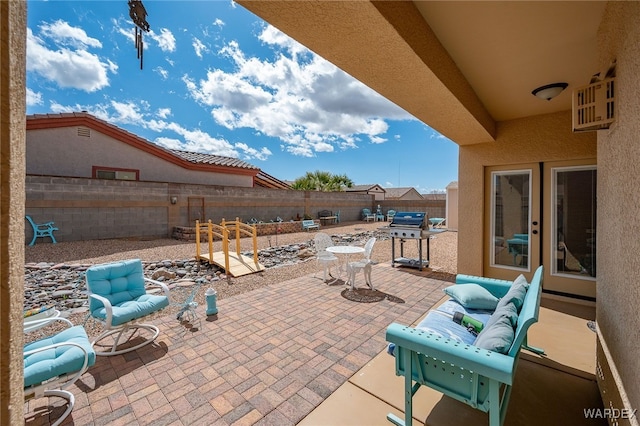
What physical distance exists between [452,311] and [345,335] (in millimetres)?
1327

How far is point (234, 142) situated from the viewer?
35000 millimetres

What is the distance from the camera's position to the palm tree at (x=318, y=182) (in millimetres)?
23312

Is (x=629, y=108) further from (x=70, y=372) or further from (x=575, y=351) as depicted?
(x=70, y=372)

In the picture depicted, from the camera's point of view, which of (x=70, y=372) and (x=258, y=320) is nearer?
(x=70, y=372)

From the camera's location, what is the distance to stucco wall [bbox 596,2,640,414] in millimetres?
1581

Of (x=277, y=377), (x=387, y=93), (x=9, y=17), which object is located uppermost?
(x=387, y=93)

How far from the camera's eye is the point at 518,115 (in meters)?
4.98

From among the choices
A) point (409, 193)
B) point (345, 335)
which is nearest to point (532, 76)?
point (345, 335)

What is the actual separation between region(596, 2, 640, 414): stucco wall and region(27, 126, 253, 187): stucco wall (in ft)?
50.4

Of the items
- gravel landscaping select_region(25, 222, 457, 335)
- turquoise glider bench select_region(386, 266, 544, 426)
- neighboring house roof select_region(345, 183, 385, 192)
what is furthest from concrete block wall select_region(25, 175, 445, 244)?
neighboring house roof select_region(345, 183, 385, 192)

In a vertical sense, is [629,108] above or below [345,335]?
above

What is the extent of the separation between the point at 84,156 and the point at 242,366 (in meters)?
13.2

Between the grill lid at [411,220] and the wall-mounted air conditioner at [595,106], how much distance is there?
391cm

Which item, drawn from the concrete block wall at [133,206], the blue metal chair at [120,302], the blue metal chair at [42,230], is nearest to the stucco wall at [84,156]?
the concrete block wall at [133,206]
